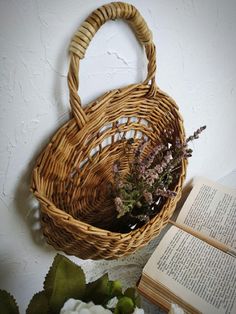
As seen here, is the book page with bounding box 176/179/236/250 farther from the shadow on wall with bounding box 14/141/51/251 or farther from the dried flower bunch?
the shadow on wall with bounding box 14/141/51/251

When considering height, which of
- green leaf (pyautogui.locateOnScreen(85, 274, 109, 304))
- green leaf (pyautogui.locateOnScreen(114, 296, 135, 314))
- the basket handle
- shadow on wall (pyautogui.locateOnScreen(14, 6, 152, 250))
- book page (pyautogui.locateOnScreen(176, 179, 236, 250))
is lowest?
book page (pyautogui.locateOnScreen(176, 179, 236, 250))

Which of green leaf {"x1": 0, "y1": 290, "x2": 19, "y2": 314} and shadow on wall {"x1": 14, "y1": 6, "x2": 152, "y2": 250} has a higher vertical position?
shadow on wall {"x1": 14, "y1": 6, "x2": 152, "y2": 250}

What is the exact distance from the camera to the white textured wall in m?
0.37

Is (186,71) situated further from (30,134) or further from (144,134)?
(30,134)

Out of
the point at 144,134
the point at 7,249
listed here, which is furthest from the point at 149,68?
the point at 7,249

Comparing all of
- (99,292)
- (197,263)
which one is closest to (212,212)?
(197,263)

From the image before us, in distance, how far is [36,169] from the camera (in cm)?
42

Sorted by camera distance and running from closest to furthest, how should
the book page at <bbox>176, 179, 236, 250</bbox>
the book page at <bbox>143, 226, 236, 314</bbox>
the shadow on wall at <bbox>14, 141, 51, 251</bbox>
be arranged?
the shadow on wall at <bbox>14, 141, 51, 251</bbox>, the book page at <bbox>143, 226, 236, 314</bbox>, the book page at <bbox>176, 179, 236, 250</bbox>

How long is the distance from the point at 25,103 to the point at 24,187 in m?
0.13

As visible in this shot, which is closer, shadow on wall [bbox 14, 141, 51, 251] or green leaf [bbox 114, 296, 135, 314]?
green leaf [bbox 114, 296, 135, 314]

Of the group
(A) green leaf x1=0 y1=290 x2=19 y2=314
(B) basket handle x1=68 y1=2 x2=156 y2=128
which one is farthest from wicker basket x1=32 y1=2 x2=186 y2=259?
(A) green leaf x1=0 y1=290 x2=19 y2=314

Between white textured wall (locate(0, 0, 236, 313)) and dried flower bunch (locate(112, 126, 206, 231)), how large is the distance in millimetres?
132

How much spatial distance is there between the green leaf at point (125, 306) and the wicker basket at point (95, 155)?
88 mm

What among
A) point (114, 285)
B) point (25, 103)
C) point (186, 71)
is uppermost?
point (25, 103)
